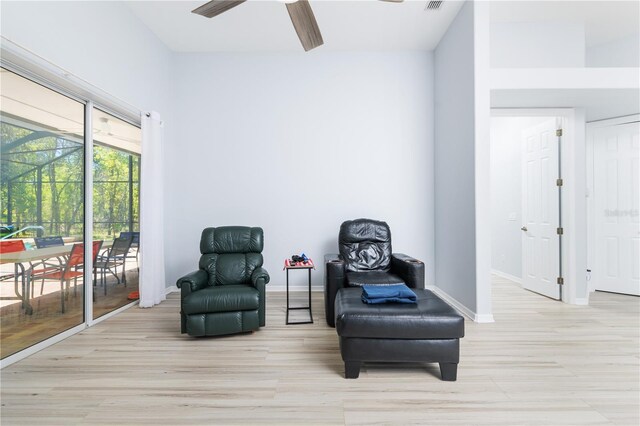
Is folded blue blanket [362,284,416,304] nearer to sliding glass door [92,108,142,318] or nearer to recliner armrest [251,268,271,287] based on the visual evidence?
recliner armrest [251,268,271,287]

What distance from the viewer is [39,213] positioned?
257cm

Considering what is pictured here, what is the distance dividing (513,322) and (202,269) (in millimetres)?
3251

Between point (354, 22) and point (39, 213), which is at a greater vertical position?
point (354, 22)

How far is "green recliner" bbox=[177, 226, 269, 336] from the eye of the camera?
8.85 ft

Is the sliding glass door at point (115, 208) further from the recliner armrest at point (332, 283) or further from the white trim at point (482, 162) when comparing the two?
the white trim at point (482, 162)

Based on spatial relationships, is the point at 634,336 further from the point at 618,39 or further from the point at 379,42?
the point at 379,42

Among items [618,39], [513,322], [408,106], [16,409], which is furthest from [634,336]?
[16,409]

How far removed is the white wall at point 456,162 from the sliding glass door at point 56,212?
12.6 feet

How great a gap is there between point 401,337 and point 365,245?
1740 millimetres

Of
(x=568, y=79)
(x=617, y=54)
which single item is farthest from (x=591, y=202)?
(x=568, y=79)

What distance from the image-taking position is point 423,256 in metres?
4.26

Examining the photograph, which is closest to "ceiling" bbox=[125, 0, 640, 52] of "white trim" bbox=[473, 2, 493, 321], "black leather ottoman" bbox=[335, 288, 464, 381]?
"white trim" bbox=[473, 2, 493, 321]

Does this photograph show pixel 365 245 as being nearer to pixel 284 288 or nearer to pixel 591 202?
pixel 284 288

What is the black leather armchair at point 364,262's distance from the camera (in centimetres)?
305
